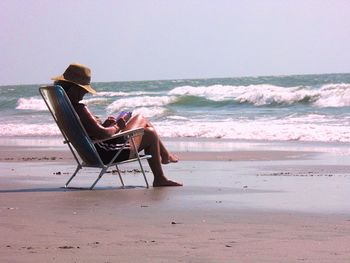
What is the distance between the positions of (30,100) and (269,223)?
3992 cm

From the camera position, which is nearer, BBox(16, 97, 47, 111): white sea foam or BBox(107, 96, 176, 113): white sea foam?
BBox(107, 96, 176, 113): white sea foam

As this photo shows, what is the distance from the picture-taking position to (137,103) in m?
42.4

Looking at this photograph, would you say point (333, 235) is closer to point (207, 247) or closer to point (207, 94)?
point (207, 247)

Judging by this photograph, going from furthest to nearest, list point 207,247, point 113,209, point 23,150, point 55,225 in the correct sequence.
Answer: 1. point 23,150
2. point 113,209
3. point 55,225
4. point 207,247

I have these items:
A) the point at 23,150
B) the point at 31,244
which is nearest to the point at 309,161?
the point at 23,150

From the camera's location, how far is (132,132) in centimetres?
874

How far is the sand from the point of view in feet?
16.8

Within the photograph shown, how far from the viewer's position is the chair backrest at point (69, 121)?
8.54 metres

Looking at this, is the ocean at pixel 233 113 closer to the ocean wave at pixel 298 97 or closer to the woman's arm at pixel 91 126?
the ocean wave at pixel 298 97

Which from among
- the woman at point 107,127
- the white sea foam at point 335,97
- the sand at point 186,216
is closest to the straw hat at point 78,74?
the woman at point 107,127

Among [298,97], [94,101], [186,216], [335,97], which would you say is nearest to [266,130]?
[186,216]

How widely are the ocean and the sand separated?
7322 mm

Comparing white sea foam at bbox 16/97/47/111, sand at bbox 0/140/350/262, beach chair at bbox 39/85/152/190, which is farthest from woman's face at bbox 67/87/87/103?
white sea foam at bbox 16/97/47/111

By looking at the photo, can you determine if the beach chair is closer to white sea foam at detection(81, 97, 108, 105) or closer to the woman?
the woman
